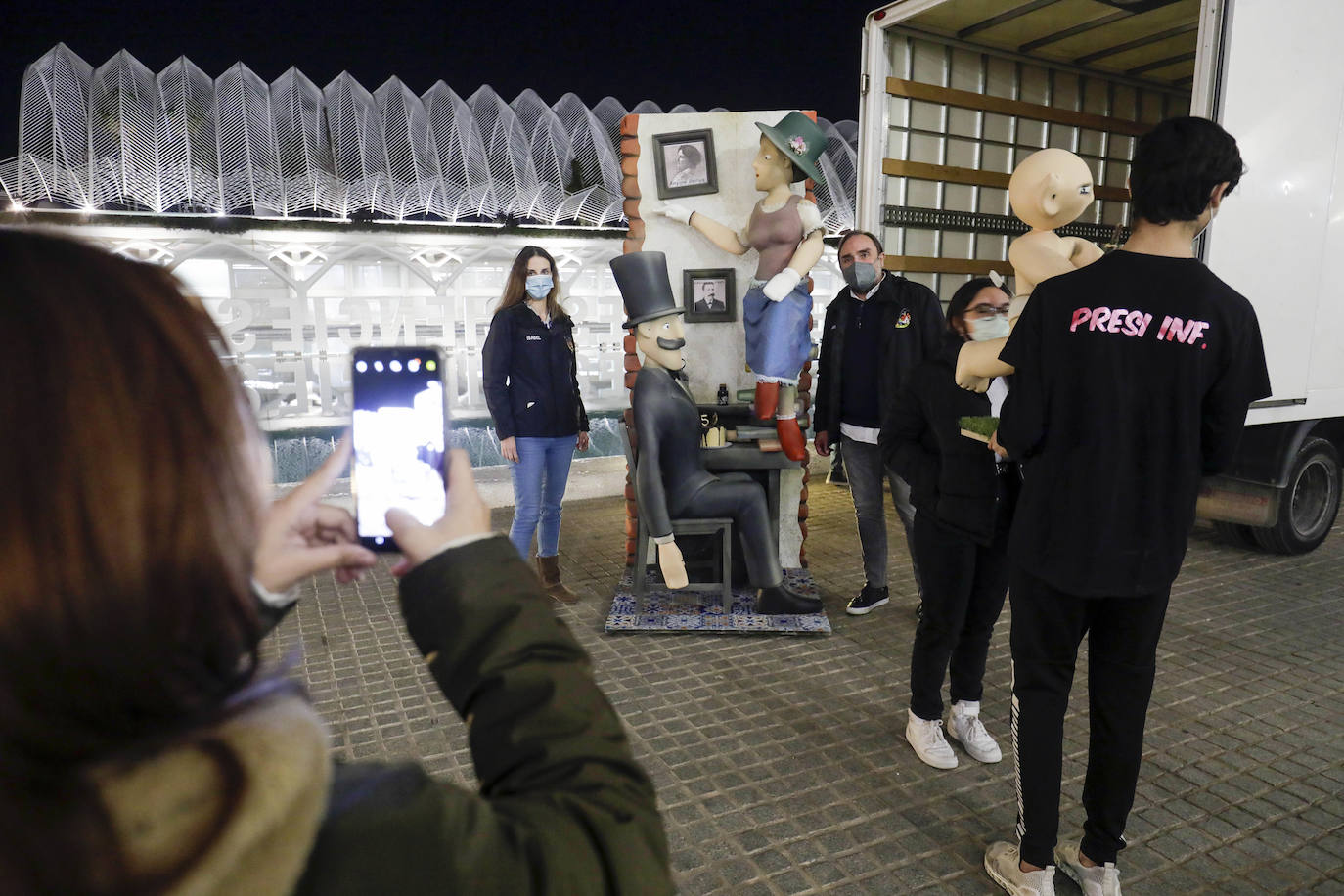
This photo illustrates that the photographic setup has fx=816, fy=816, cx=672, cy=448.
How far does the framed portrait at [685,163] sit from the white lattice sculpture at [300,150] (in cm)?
466

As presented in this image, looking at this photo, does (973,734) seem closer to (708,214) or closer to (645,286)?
(645,286)

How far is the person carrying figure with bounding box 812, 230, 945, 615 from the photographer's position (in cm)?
447

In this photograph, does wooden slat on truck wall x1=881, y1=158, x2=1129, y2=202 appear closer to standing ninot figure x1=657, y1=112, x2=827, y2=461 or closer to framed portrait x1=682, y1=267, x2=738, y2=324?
standing ninot figure x1=657, y1=112, x2=827, y2=461

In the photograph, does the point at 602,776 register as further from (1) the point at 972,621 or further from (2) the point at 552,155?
(2) the point at 552,155

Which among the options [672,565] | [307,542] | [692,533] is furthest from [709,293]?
[307,542]

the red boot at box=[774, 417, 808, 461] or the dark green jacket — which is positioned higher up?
the dark green jacket

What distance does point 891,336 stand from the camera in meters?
4.48

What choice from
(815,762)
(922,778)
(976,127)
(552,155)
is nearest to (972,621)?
(922,778)

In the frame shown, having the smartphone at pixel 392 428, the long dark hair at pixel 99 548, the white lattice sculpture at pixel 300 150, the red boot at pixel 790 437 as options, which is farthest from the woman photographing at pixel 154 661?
the white lattice sculpture at pixel 300 150

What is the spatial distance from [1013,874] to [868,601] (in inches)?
92.7

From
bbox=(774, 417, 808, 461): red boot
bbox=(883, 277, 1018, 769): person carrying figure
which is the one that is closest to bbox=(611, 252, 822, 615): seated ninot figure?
bbox=(774, 417, 808, 461): red boot

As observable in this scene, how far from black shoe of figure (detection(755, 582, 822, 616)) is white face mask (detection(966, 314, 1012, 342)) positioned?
6.73ft

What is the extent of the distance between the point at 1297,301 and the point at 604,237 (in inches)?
332

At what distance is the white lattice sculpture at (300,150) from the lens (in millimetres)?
9648
